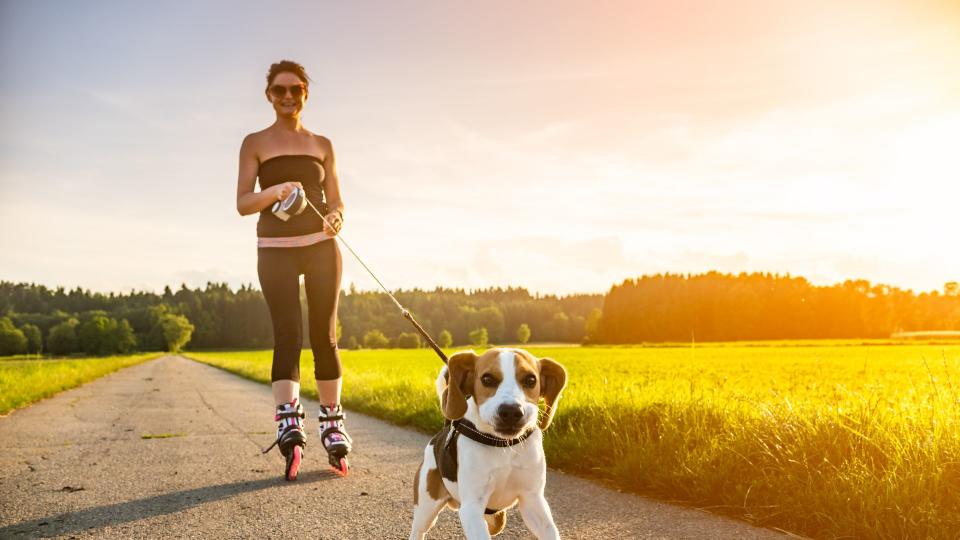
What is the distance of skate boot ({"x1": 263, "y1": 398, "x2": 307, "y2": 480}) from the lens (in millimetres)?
5152

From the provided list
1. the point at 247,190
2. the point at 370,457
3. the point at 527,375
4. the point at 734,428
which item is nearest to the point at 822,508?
the point at 734,428

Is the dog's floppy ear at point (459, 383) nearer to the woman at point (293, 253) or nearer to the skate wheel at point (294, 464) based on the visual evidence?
the woman at point (293, 253)

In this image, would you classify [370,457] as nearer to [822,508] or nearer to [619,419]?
[619,419]

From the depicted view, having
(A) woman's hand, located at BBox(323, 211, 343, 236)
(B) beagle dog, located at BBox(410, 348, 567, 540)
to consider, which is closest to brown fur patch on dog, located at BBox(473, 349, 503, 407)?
(B) beagle dog, located at BBox(410, 348, 567, 540)

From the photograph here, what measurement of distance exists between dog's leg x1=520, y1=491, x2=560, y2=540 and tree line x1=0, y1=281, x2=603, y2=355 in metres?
80.5

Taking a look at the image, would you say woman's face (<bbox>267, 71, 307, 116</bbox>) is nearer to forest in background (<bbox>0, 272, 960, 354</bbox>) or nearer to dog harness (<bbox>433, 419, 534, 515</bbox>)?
dog harness (<bbox>433, 419, 534, 515</bbox>)

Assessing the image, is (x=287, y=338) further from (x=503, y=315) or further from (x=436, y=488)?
(x=503, y=315)

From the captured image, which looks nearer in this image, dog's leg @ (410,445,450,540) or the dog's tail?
dog's leg @ (410,445,450,540)

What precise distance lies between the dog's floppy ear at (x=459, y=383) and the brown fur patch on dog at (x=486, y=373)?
58 mm

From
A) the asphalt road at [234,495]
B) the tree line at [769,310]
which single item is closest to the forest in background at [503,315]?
the tree line at [769,310]

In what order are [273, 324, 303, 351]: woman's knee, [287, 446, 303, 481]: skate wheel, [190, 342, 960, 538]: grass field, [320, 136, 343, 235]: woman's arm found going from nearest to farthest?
1. [190, 342, 960, 538]: grass field
2. [287, 446, 303, 481]: skate wheel
3. [273, 324, 303, 351]: woman's knee
4. [320, 136, 343, 235]: woman's arm

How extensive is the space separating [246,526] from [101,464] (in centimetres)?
316

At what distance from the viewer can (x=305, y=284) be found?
5.43 meters

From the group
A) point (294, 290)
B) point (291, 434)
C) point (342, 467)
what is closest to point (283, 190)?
point (294, 290)
